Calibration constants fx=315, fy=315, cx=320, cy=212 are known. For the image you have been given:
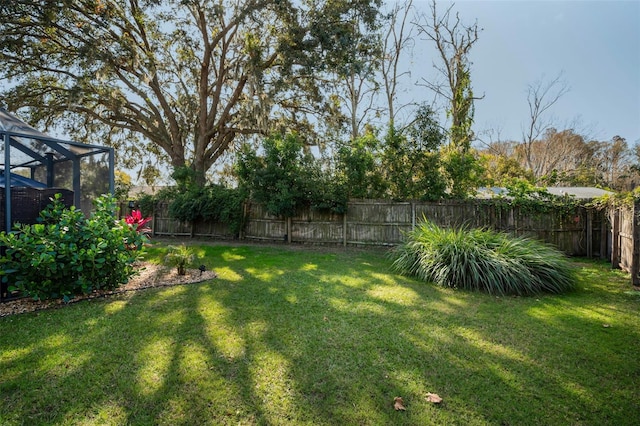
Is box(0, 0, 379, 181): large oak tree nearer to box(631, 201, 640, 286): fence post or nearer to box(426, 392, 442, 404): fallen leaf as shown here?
box(631, 201, 640, 286): fence post

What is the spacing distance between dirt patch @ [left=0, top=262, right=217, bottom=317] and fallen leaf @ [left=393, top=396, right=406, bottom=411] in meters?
4.04

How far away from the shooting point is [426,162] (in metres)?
9.27

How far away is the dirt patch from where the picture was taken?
394 cm

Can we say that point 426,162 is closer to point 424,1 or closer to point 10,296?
point 10,296

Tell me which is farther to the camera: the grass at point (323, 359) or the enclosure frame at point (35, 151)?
the enclosure frame at point (35, 151)

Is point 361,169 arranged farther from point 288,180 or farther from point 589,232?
point 589,232

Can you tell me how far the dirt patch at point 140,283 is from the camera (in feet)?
12.9

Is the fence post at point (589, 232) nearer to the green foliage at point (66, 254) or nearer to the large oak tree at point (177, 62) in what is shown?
the large oak tree at point (177, 62)

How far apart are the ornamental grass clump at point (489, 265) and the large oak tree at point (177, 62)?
30.4 ft

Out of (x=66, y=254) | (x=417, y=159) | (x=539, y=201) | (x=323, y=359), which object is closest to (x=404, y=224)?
(x=417, y=159)

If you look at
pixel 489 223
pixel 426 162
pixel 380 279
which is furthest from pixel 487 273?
pixel 426 162

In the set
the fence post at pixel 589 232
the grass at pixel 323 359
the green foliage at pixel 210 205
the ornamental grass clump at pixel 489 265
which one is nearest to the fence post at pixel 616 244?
the fence post at pixel 589 232

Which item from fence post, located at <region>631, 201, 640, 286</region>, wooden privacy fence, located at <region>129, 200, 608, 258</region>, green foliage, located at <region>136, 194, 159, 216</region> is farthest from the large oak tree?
fence post, located at <region>631, 201, 640, 286</region>

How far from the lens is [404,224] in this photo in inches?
370
